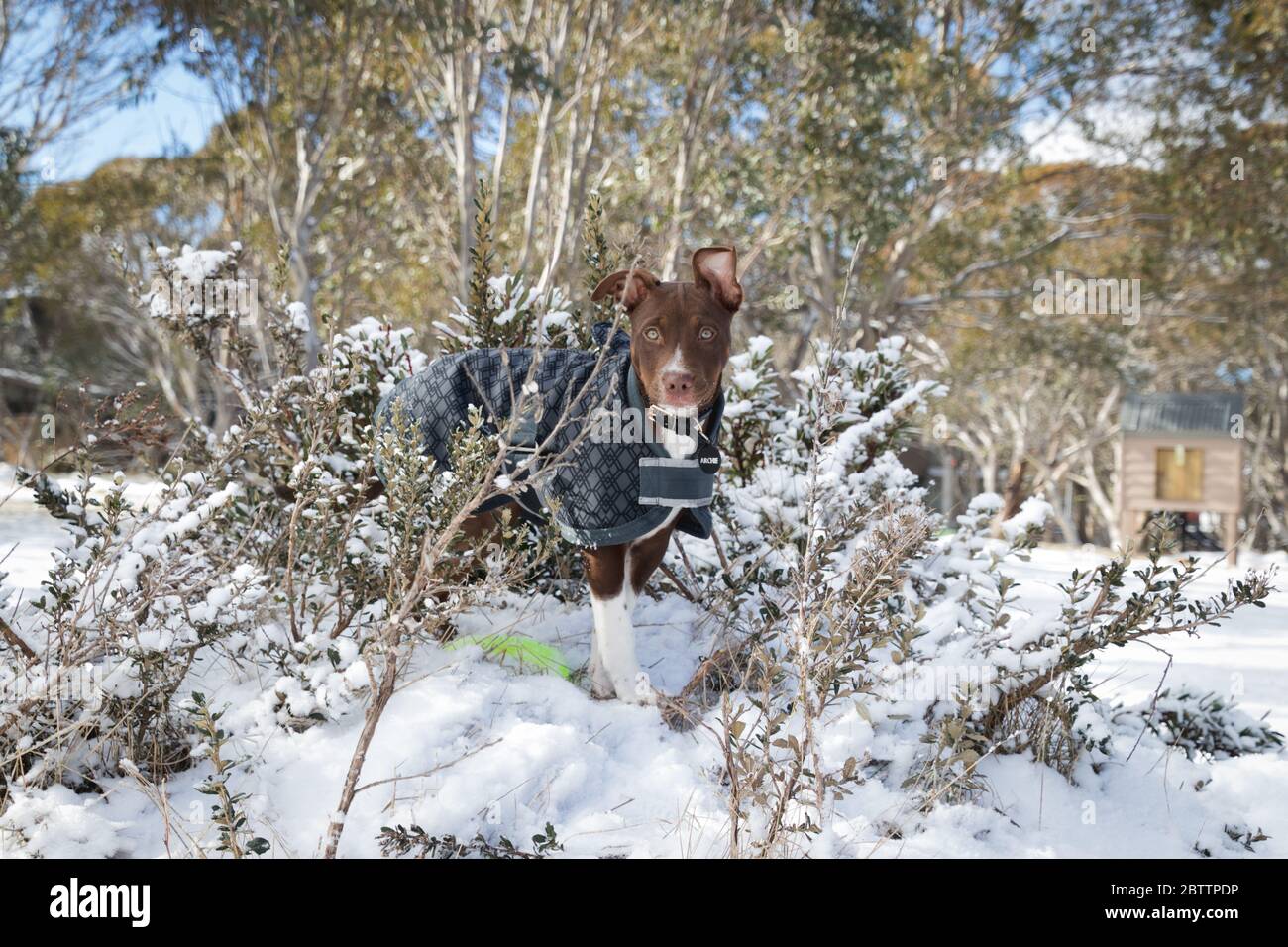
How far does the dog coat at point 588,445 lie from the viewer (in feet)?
8.78

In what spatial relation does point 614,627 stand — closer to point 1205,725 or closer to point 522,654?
point 522,654

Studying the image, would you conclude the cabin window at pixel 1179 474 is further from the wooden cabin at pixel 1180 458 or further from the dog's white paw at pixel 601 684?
the dog's white paw at pixel 601 684

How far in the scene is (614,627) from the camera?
286 centimetres

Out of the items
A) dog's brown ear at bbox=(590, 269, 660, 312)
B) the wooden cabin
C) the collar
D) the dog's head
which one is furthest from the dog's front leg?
the wooden cabin

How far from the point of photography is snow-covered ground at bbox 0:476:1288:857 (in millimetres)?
2279

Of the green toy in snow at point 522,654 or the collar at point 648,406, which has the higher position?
the collar at point 648,406

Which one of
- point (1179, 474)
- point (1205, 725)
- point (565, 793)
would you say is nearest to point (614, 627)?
point (565, 793)

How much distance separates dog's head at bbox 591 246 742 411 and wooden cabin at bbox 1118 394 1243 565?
1079 cm

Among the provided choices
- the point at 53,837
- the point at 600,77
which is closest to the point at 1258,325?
the point at 600,77

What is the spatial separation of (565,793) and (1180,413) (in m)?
12.3

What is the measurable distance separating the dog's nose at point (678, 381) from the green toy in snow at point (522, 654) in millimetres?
1186

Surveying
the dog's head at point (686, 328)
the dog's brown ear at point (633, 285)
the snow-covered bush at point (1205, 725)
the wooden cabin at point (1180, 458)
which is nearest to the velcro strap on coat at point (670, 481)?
the dog's head at point (686, 328)

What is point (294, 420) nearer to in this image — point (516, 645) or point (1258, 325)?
point (516, 645)

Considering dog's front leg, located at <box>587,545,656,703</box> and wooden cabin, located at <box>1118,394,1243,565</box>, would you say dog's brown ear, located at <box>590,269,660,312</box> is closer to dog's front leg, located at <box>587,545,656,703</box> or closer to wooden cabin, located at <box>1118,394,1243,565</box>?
dog's front leg, located at <box>587,545,656,703</box>
